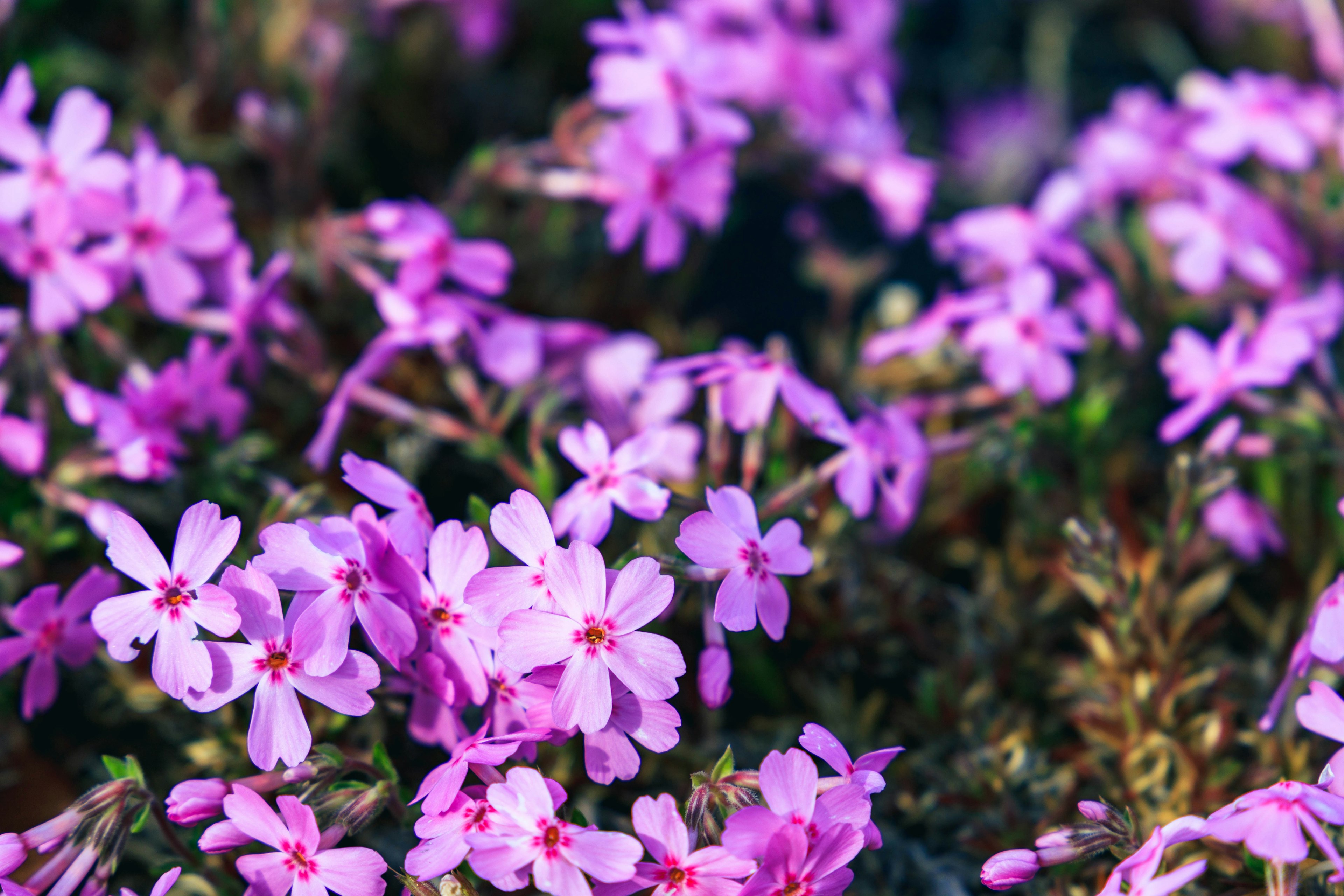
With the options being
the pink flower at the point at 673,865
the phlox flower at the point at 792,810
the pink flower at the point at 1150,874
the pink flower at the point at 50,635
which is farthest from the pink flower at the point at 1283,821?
the pink flower at the point at 50,635

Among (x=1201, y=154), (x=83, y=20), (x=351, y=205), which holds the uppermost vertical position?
(x=83, y=20)

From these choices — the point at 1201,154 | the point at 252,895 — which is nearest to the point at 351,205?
the point at 252,895

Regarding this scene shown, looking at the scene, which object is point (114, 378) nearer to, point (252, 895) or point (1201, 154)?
point (252, 895)

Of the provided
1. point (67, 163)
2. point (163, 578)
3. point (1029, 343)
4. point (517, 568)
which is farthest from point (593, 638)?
point (67, 163)

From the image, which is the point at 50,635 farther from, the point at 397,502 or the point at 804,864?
the point at 804,864

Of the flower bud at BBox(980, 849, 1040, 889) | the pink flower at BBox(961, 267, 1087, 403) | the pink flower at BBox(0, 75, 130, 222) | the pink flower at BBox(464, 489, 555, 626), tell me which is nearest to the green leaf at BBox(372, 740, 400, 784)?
the pink flower at BBox(464, 489, 555, 626)

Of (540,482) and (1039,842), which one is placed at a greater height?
(540,482)

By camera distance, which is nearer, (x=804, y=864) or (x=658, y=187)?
(x=804, y=864)

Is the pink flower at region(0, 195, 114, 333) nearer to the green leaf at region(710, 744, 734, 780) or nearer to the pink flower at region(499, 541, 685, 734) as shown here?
the pink flower at region(499, 541, 685, 734)
